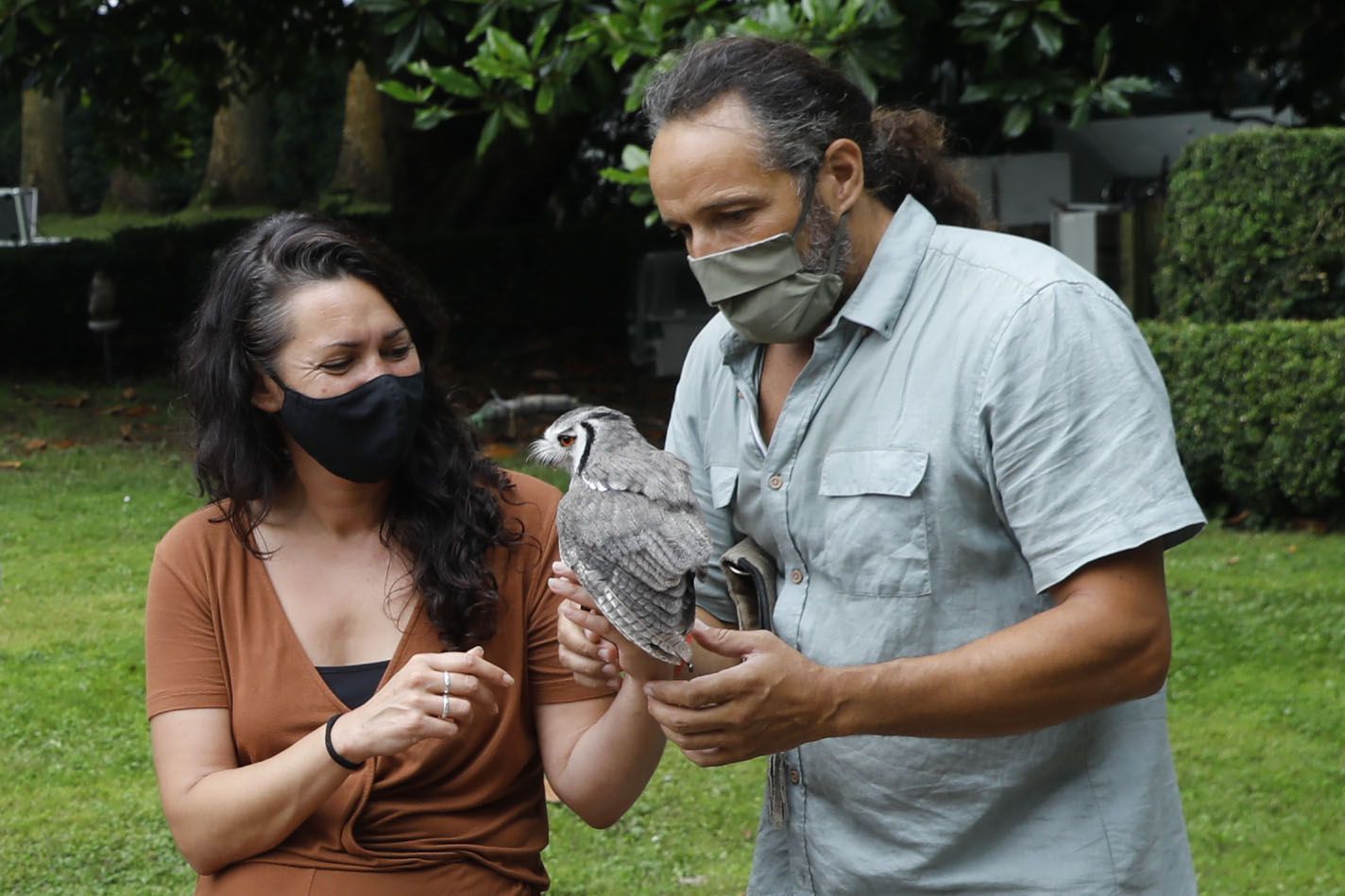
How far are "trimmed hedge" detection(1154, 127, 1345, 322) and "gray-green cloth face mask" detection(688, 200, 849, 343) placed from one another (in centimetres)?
772

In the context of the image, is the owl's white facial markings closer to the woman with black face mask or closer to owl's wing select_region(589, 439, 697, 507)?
owl's wing select_region(589, 439, 697, 507)

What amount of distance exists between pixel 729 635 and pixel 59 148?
1582 inches

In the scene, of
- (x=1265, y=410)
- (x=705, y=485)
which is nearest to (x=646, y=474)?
(x=705, y=485)

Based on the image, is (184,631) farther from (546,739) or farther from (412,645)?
(546,739)

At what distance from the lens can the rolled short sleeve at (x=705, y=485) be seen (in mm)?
2869

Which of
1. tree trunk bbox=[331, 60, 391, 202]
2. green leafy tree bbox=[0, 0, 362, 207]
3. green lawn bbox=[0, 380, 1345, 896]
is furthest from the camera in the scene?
tree trunk bbox=[331, 60, 391, 202]

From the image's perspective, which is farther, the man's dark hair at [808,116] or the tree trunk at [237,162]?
the tree trunk at [237,162]

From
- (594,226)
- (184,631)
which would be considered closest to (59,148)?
(594,226)

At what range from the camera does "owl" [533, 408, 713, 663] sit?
248 cm

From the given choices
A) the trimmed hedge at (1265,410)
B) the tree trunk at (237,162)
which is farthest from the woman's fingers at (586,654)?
the tree trunk at (237,162)

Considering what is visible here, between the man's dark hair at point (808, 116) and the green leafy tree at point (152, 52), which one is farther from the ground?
the green leafy tree at point (152, 52)

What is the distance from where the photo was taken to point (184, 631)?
3154mm

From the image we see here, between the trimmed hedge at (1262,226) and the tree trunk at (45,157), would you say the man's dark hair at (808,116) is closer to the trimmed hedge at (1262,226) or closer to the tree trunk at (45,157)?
the trimmed hedge at (1262,226)

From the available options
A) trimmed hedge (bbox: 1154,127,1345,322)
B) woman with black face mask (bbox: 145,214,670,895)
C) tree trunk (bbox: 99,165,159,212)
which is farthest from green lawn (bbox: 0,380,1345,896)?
tree trunk (bbox: 99,165,159,212)
